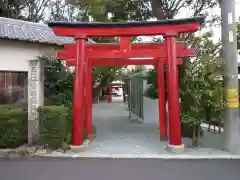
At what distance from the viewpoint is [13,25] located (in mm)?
11172

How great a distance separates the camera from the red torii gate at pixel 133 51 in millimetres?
7738

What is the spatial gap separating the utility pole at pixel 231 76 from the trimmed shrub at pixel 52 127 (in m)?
4.69

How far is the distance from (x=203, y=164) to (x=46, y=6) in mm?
21547

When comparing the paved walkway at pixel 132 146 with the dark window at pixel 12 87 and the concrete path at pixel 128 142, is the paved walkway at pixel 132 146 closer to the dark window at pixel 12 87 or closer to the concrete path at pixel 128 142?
the concrete path at pixel 128 142

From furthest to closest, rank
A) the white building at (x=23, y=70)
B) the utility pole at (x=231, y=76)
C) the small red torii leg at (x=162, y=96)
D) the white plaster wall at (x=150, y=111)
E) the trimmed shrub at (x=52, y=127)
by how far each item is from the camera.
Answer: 1. the white plaster wall at (x=150, y=111)
2. the small red torii leg at (x=162, y=96)
3. the white building at (x=23, y=70)
4. the trimmed shrub at (x=52, y=127)
5. the utility pole at (x=231, y=76)

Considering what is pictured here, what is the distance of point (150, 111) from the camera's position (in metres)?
14.9

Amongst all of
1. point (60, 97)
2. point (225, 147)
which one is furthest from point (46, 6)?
point (225, 147)

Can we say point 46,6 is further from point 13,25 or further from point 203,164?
point 203,164

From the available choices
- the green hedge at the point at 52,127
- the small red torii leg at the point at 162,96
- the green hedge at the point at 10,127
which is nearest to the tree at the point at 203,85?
the small red torii leg at the point at 162,96

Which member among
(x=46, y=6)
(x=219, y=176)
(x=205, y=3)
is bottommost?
(x=219, y=176)

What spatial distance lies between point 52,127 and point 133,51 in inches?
127

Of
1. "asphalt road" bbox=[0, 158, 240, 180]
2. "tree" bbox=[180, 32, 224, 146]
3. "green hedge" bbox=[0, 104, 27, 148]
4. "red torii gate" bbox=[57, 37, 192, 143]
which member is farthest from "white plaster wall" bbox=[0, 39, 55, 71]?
"tree" bbox=[180, 32, 224, 146]

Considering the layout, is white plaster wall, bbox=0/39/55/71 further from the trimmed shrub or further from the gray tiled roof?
the trimmed shrub

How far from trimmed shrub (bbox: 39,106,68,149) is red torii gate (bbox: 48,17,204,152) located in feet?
1.21
